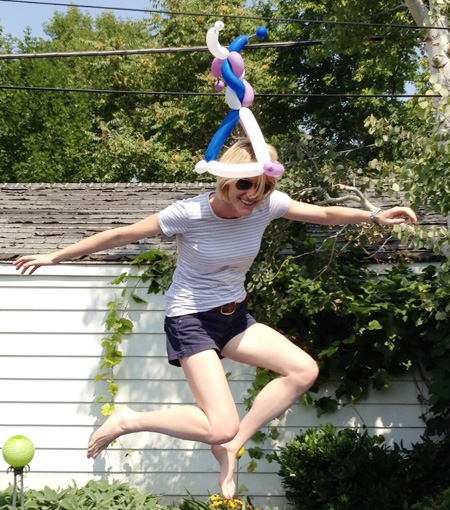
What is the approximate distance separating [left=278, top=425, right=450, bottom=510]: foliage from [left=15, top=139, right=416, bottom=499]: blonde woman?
194cm

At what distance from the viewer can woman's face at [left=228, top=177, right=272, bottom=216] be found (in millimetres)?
3004

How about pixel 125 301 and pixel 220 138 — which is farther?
pixel 125 301

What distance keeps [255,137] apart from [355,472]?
9.72ft

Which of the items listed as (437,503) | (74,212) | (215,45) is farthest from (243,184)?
(74,212)

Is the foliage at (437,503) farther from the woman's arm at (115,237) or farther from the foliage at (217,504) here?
the woman's arm at (115,237)

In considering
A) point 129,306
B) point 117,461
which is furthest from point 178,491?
point 129,306

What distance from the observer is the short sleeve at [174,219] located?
3098mm

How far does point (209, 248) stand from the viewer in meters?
3.17

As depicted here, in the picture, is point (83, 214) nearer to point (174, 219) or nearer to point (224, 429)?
point (174, 219)

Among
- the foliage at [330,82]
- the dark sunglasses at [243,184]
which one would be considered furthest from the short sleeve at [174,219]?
the foliage at [330,82]

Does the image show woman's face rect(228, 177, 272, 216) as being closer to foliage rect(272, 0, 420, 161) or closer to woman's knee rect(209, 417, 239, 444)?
woman's knee rect(209, 417, 239, 444)

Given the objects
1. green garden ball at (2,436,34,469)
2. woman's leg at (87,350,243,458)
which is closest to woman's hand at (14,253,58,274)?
woman's leg at (87,350,243,458)

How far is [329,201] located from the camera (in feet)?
17.4

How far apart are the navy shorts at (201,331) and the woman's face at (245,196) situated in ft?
1.59
